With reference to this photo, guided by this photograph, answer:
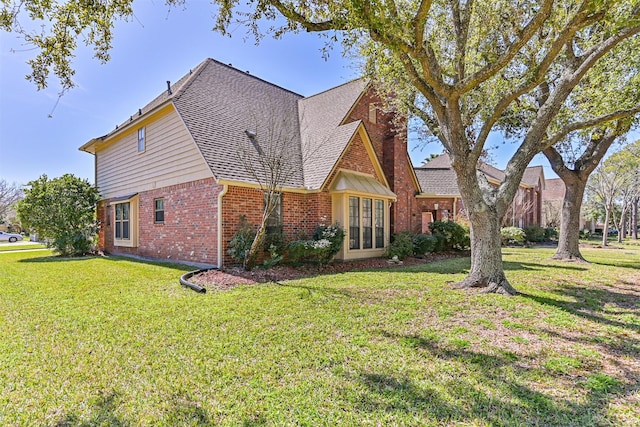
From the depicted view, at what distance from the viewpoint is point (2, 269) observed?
10.7 metres

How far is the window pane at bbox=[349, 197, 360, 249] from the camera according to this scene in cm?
1233

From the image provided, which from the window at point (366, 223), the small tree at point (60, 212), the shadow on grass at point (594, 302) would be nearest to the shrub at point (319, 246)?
the window at point (366, 223)

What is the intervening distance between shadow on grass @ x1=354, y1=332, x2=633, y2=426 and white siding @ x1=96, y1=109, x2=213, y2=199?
839 centimetres

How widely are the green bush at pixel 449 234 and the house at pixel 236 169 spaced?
4.96 feet

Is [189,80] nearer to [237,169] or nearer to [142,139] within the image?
[142,139]

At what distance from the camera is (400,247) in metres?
13.3

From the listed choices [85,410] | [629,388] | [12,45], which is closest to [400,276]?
[629,388]

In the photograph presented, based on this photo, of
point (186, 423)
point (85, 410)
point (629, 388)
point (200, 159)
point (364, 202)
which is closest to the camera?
point (186, 423)

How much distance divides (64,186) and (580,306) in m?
19.8

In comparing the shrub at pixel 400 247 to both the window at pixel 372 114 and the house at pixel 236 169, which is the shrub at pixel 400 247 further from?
the window at pixel 372 114

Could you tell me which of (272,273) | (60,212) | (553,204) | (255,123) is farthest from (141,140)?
(553,204)

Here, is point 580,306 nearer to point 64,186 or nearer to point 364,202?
point 364,202

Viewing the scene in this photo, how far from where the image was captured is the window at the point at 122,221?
1451cm

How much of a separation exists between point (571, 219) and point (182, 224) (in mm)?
15803
